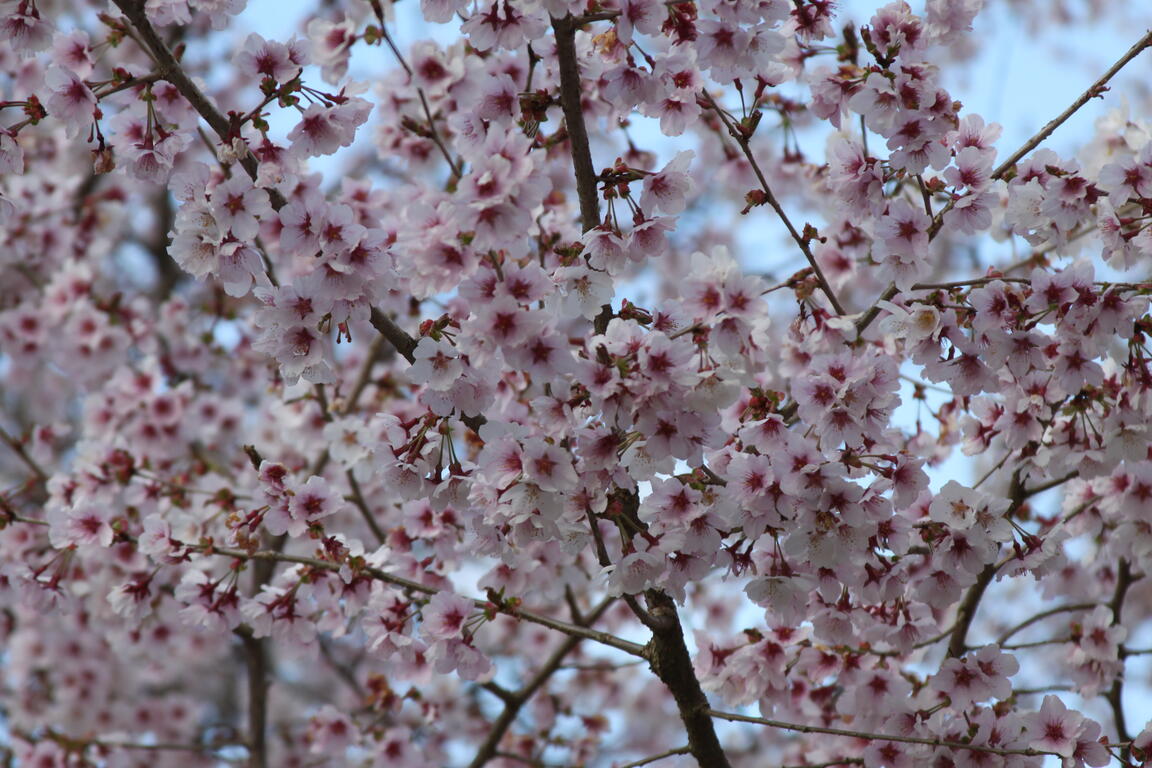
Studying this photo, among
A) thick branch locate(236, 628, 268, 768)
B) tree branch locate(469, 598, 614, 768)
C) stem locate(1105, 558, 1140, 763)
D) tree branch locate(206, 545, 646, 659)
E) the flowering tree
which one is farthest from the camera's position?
thick branch locate(236, 628, 268, 768)

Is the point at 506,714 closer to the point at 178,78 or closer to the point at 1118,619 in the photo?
the point at 1118,619

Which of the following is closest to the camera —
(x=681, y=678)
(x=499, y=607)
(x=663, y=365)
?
(x=663, y=365)

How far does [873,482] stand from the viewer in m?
2.87

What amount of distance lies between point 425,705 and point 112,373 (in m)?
3.22

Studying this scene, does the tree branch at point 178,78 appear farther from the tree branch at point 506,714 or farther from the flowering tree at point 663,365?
the tree branch at point 506,714

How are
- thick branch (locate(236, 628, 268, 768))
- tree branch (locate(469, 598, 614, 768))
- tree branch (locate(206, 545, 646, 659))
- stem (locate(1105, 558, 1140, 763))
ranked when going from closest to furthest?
tree branch (locate(206, 545, 646, 659)) < stem (locate(1105, 558, 1140, 763)) < tree branch (locate(469, 598, 614, 768)) < thick branch (locate(236, 628, 268, 768))

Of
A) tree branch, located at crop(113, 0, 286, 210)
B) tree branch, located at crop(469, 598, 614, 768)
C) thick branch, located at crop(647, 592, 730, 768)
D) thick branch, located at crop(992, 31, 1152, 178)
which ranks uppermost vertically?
thick branch, located at crop(992, 31, 1152, 178)

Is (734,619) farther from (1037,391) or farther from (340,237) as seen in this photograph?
(340,237)

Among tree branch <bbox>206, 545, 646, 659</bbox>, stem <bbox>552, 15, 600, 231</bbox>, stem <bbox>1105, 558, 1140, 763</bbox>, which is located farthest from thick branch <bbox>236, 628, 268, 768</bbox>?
stem <bbox>1105, 558, 1140, 763</bbox>

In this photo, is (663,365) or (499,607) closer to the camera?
(663,365)

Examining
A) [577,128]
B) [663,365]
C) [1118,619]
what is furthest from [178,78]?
[1118,619]

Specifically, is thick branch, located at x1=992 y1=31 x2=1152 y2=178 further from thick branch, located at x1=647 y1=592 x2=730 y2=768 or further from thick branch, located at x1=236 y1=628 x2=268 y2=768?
thick branch, located at x1=236 y1=628 x2=268 y2=768

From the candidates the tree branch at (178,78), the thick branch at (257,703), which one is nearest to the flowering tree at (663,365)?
the tree branch at (178,78)

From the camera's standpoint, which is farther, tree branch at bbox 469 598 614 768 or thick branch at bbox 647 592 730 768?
tree branch at bbox 469 598 614 768
